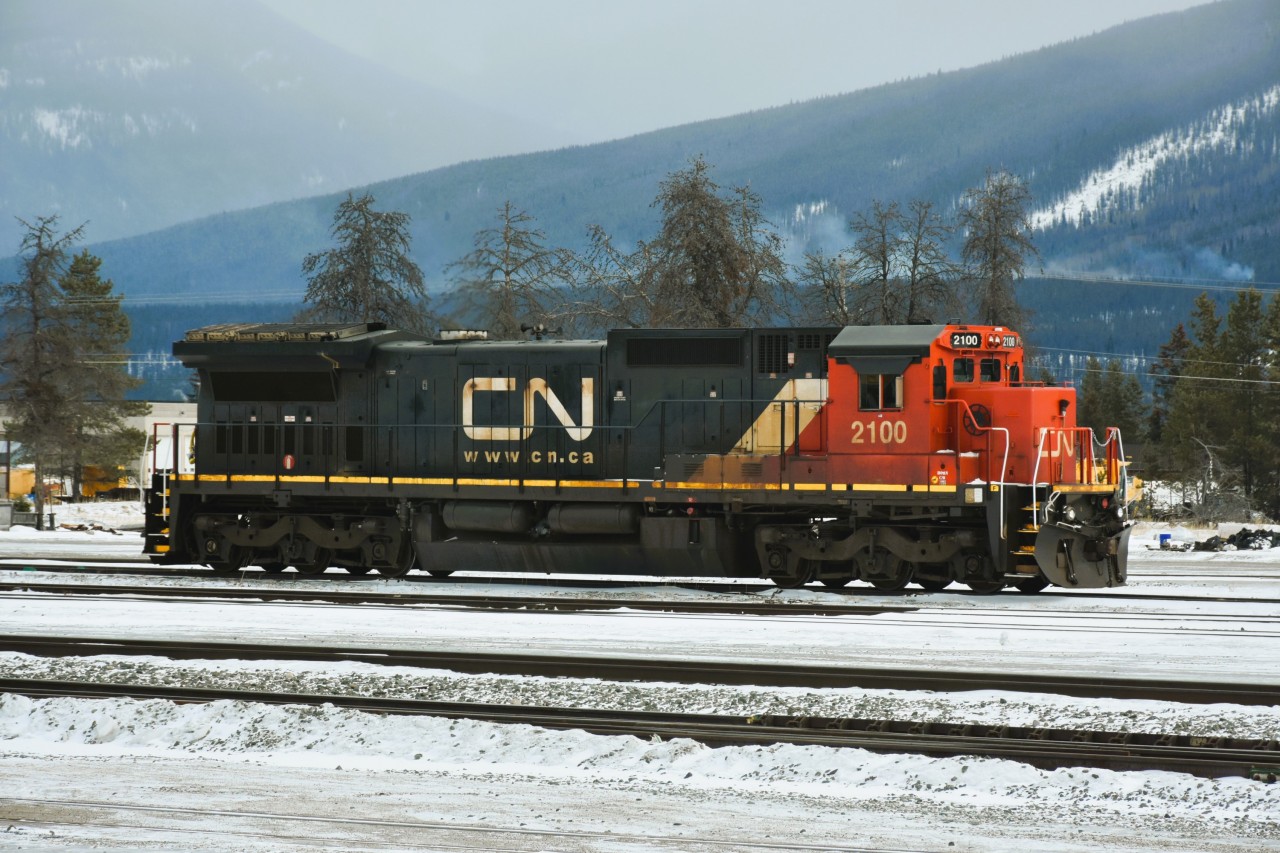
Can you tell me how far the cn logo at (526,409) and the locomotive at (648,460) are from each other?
26 mm

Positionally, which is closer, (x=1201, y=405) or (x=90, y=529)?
(x=90, y=529)

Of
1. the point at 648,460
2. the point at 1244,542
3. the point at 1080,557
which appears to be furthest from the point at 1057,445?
the point at 1244,542

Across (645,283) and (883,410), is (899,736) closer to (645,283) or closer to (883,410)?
(883,410)

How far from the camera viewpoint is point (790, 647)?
1181 cm

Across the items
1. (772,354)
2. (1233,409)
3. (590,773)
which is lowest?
(590,773)

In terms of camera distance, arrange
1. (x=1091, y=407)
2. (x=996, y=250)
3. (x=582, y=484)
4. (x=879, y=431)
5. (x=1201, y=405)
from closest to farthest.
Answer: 1. (x=879, y=431)
2. (x=582, y=484)
3. (x=996, y=250)
4. (x=1201, y=405)
5. (x=1091, y=407)

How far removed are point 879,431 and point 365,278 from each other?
20611mm

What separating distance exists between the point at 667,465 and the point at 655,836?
1089cm

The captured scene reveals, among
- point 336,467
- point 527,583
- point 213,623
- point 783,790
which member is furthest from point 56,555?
point 783,790

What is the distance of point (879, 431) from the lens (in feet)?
53.3

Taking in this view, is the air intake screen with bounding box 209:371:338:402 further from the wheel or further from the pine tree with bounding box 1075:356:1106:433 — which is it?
the pine tree with bounding box 1075:356:1106:433

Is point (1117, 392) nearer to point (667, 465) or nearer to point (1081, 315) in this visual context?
point (667, 465)

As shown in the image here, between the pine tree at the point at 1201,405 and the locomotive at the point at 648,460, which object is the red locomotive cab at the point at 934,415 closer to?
the locomotive at the point at 648,460

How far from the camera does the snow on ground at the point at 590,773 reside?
619cm
